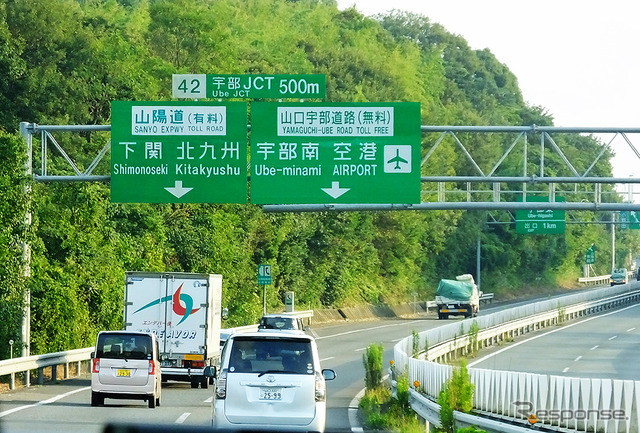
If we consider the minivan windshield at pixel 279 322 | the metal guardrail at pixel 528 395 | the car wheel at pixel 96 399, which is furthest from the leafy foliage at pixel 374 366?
the minivan windshield at pixel 279 322

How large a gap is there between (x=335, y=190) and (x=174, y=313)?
5.14 metres

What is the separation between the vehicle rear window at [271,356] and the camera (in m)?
16.6

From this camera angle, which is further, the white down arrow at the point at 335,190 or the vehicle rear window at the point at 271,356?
the white down arrow at the point at 335,190

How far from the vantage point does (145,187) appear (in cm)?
3106

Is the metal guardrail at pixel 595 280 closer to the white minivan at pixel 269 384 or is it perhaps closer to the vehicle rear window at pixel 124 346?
the vehicle rear window at pixel 124 346

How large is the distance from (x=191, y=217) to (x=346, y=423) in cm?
2996

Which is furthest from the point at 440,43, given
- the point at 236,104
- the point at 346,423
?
the point at 346,423

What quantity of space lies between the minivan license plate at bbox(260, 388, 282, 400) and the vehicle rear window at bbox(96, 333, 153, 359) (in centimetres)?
935

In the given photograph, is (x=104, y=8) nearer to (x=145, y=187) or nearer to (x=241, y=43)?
(x=241, y=43)

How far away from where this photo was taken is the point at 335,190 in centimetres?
3122

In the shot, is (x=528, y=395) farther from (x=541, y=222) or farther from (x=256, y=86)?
(x=541, y=222)

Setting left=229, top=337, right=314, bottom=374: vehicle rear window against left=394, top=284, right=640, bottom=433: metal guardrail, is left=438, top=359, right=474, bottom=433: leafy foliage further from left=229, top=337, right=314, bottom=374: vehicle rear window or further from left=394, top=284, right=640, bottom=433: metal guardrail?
left=229, top=337, right=314, bottom=374: vehicle rear window

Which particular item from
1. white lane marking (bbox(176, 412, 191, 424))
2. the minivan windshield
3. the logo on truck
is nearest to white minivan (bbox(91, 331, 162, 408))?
white lane marking (bbox(176, 412, 191, 424))

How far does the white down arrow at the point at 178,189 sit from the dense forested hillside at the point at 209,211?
11.5 ft
